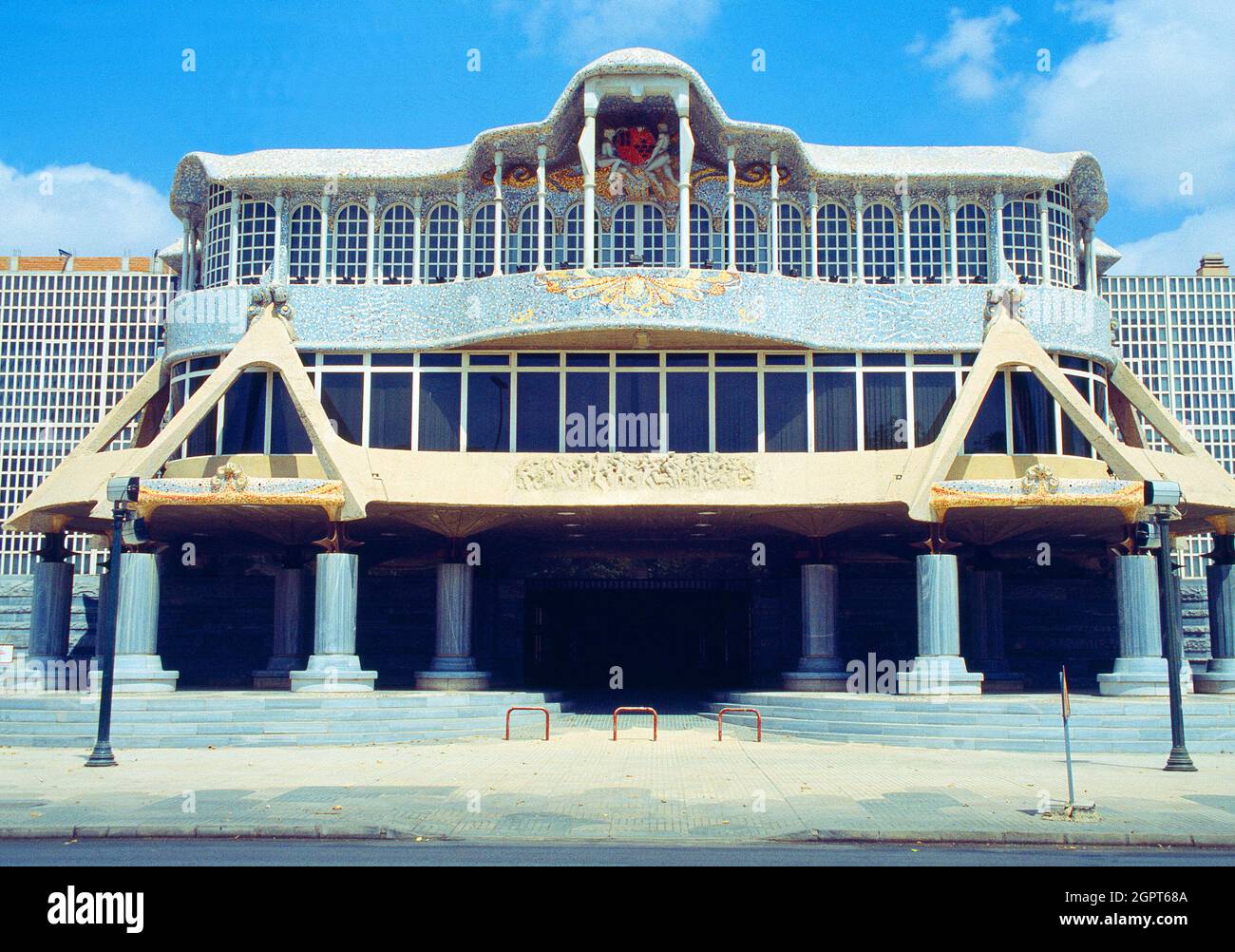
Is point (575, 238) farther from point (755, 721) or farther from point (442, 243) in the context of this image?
point (755, 721)

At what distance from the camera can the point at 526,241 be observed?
35.2 meters

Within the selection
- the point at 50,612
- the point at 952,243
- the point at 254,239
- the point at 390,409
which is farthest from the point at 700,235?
the point at 50,612

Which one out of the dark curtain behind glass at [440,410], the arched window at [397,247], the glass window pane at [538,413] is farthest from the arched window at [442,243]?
the glass window pane at [538,413]

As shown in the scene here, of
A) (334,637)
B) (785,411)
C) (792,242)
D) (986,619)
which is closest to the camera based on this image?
(334,637)

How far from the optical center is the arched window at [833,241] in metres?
34.6

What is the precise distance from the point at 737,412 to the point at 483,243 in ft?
27.3

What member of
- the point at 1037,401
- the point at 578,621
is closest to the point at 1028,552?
the point at 1037,401

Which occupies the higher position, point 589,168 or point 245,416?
point 589,168

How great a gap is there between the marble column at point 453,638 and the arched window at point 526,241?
833cm

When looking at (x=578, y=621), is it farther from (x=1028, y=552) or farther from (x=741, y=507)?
(x=1028, y=552)

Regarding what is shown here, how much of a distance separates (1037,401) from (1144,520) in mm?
11046

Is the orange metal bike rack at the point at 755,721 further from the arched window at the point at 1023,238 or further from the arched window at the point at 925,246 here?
the arched window at the point at 1023,238

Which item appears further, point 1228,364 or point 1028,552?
point 1228,364
